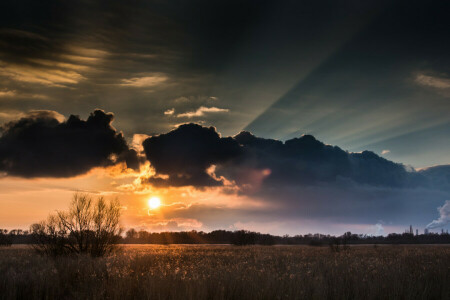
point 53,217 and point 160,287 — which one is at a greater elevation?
point 53,217

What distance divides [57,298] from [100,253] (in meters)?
17.6

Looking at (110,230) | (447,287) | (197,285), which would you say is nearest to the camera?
(197,285)

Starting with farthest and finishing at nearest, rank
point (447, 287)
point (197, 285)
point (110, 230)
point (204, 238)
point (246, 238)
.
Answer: point (204, 238) → point (246, 238) → point (110, 230) → point (447, 287) → point (197, 285)

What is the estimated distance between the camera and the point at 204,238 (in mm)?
150125

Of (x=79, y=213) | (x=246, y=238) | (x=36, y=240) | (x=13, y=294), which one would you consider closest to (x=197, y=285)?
(x=13, y=294)

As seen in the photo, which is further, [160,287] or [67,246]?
[67,246]

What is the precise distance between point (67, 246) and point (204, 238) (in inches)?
4971

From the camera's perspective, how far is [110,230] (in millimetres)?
29406

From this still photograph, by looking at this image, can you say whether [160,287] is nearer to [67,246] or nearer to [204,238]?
[67,246]

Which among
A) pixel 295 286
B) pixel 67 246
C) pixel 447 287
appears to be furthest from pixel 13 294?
pixel 67 246

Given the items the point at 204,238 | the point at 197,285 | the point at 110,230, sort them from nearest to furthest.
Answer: the point at 197,285 → the point at 110,230 → the point at 204,238

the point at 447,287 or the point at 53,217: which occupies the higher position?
the point at 53,217

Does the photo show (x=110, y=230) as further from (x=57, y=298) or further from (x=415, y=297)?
(x=415, y=297)

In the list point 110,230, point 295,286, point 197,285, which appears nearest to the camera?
point 197,285
